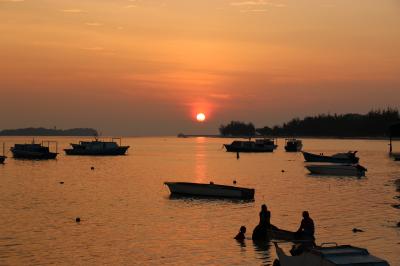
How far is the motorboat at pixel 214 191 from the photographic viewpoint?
63.2 metres

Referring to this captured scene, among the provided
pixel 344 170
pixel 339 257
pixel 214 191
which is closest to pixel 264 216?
pixel 339 257

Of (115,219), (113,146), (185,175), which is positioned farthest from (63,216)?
(113,146)

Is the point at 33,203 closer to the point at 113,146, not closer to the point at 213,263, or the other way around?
the point at 213,263

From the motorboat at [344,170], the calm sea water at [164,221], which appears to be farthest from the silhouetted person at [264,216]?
the motorboat at [344,170]

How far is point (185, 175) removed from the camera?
369 feet

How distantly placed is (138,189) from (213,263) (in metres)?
47.9

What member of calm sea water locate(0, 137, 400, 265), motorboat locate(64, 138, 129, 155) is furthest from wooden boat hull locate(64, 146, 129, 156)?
calm sea water locate(0, 137, 400, 265)

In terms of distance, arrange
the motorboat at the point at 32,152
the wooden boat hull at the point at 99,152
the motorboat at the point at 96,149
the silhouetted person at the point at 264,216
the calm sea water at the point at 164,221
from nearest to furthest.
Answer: the calm sea water at the point at 164,221
the silhouetted person at the point at 264,216
the motorboat at the point at 32,152
the wooden boat hull at the point at 99,152
the motorboat at the point at 96,149

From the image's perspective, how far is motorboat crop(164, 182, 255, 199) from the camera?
63.2 meters

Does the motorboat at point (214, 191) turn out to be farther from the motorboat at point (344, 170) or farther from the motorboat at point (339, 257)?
the motorboat at point (339, 257)

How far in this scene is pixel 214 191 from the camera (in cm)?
6400

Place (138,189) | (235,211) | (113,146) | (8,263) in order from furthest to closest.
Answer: (113,146) → (138,189) → (235,211) → (8,263)

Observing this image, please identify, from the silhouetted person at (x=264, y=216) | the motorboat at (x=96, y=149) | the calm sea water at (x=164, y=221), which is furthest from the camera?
the motorboat at (x=96, y=149)

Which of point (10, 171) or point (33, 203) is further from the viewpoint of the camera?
point (10, 171)
